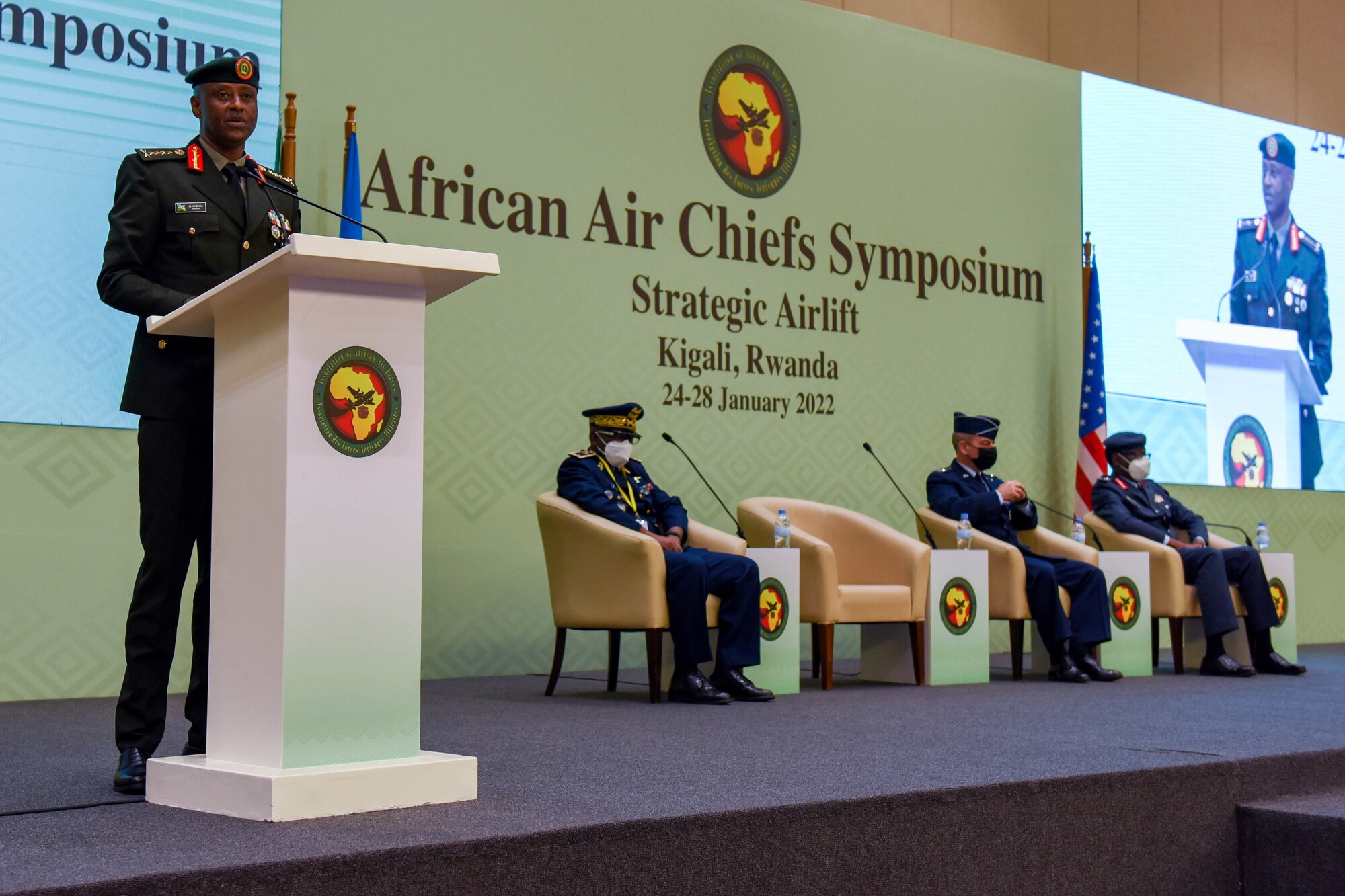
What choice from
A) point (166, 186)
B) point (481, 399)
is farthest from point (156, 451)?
point (481, 399)

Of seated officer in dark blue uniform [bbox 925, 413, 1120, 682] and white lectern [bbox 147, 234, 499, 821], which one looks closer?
white lectern [bbox 147, 234, 499, 821]

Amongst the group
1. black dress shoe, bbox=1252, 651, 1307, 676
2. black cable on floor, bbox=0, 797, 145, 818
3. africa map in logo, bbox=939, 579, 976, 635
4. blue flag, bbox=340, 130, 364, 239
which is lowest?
black dress shoe, bbox=1252, 651, 1307, 676

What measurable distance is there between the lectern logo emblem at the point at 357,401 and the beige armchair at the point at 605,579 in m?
2.30

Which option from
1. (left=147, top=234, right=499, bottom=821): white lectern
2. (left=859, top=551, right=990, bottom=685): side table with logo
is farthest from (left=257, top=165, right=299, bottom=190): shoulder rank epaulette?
(left=859, top=551, right=990, bottom=685): side table with logo

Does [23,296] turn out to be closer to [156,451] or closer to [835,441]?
[156,451]

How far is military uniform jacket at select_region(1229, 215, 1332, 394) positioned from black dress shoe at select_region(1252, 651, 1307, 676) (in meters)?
2.61

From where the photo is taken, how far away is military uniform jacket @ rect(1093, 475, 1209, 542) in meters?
6.25

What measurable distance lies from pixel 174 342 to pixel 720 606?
2563mm

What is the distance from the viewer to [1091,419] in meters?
7.06

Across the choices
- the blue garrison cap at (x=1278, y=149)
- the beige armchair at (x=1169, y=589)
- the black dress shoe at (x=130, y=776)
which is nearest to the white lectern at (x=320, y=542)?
the black dress shoe at (x=130, y=776)

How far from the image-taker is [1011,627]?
564 centimetres

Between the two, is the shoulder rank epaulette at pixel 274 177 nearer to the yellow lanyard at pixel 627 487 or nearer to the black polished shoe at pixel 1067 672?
the yellow lanyard at pixel 627 487

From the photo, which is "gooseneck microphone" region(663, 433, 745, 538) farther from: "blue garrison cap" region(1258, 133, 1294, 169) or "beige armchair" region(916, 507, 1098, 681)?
"blue garrison cap" region(1258, 133, 1294, 169)

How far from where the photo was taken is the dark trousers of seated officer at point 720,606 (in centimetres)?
457
